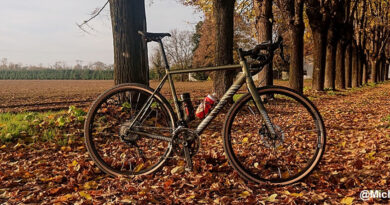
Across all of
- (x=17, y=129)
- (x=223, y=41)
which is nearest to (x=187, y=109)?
(x=17, y=129)

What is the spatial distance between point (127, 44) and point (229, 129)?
12.1 feet

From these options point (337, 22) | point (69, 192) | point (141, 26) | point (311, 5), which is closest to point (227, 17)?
point (141, 26)

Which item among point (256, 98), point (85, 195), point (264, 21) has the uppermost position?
point (264, 21)

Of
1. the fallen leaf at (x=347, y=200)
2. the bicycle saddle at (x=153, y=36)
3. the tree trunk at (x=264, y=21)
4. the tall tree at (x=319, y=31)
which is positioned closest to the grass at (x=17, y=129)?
the bicycle saddle at (x=153, y=36)

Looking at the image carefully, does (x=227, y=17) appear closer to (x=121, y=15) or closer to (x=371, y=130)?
(x=121, y=15)

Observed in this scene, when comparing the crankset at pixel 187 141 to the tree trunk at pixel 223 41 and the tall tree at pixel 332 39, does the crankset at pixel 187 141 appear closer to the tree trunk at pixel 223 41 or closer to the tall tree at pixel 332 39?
the tree trunk at pixel 223 41

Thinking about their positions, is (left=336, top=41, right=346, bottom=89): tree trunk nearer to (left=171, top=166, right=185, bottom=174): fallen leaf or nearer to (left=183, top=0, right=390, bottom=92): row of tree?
(left=183, top=0, right=390, bottom=92): row of tree

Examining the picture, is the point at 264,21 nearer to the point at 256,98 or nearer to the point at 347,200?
the point at 256,98

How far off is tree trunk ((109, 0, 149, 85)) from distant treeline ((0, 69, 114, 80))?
6585cm

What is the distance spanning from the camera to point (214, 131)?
243 inches

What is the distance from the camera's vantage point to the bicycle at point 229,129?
3053 millimetres

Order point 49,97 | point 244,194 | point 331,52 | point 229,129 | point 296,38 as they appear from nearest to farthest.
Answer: point 244,194
point 229,129
point 296,38
point 331,52
point 49,97

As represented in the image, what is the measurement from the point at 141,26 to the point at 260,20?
235 inches

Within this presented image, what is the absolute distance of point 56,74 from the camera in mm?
68062
